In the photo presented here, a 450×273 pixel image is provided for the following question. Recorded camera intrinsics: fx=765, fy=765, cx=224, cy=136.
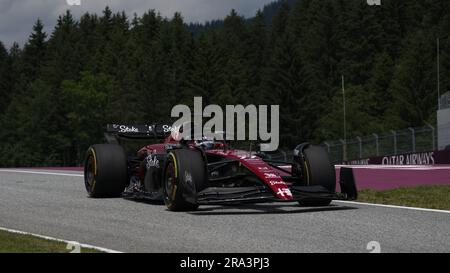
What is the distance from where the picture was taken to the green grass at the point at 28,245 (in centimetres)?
732

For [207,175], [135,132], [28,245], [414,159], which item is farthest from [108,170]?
[414,159]

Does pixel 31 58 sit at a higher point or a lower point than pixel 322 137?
higher

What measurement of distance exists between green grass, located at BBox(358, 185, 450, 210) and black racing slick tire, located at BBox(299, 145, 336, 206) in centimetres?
143

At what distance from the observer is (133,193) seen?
12.6 m

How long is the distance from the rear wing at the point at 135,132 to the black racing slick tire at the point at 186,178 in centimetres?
344

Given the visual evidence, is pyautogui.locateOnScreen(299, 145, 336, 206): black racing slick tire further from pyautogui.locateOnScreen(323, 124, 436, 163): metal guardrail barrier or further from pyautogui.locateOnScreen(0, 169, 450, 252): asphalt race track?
pyautogui.locateOnScreen(323, 124, 436, 163): metal guardrail barrier

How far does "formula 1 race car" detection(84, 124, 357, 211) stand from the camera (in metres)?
10.4

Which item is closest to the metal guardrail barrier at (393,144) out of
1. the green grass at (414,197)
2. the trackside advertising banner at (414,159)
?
the trackside advertising banner at (414,159)

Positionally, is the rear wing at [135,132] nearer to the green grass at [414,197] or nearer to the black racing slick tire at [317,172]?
the black racing slick tire at [317,172]

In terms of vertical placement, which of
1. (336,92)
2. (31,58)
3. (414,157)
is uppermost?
(31,58)

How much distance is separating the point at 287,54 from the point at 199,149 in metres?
70.3
